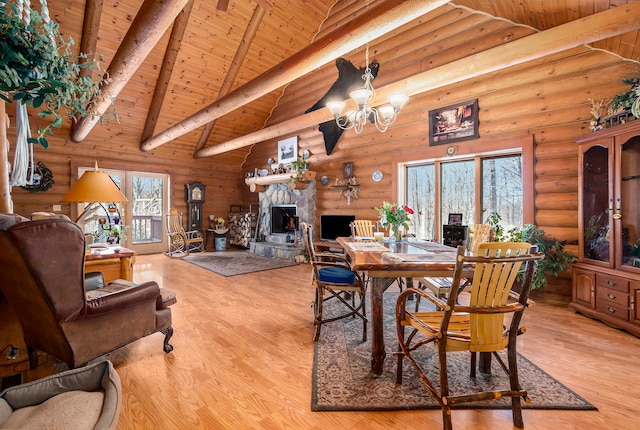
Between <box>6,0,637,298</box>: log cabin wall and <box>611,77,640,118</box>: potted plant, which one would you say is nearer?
<box>611,77,640,118</box>: potted plant

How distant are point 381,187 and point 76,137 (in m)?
6.30

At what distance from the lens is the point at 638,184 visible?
9.13 feet

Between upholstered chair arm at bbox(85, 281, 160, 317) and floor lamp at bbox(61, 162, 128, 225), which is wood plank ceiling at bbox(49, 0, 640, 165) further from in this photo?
upholstered chair arm at bbox(85, 281, 160, 317)

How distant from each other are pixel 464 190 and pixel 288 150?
14.1 ft

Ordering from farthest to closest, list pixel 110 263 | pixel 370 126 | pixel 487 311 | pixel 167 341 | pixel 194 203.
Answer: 1. pixel 194 203
2. pixel 370 126
3. pixel 110 263
4. pixel 167 341
5. pixel 487 311

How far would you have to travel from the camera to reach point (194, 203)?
26.2 ft

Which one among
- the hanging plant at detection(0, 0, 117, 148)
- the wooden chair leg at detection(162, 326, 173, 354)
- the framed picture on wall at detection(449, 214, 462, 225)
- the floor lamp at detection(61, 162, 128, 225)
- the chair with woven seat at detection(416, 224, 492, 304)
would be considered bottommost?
the wooden chair leg at detection(162, 326, 173, 354)

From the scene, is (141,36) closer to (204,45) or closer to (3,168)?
(3,168)

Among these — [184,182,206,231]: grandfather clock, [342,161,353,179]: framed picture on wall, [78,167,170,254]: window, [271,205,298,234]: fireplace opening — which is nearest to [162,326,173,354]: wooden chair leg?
[342,161,353,179]: framed picture on wall

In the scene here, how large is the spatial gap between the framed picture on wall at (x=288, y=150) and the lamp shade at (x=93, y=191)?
4.63 m

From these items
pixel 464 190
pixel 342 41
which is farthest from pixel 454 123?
pixel 342 41

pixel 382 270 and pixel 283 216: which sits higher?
pixel 283 216

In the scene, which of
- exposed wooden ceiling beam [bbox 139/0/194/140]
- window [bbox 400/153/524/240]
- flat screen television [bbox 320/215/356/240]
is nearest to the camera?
window [bbox 400/153/524/240]

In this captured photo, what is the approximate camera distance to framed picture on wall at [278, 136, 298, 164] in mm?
7083
